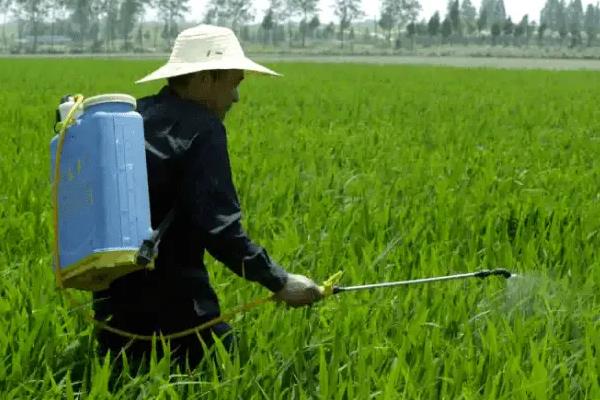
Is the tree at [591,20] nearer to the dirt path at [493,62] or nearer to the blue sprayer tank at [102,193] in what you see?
the dirt path at [493,62]

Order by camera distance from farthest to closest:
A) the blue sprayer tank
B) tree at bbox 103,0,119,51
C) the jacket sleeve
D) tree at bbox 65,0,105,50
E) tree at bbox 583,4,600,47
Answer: tree at bbox 583,4,600,47
tree at bbox 65,0,105,50
tree at bbox 103,0,119,51
the jacket sleeve
the blue sprayer tank

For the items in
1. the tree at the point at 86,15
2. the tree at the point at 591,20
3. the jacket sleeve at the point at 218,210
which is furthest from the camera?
the tree at the point at 591,20

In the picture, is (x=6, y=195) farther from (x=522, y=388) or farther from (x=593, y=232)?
(x=522, y=388)

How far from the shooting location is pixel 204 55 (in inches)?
89.8

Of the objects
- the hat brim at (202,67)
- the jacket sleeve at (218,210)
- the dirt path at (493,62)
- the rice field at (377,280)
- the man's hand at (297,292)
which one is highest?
the hat brim at (202,67)

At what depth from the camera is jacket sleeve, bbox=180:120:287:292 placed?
2.16 m

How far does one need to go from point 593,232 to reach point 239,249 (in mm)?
2446

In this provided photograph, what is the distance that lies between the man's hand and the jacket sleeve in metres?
0.02

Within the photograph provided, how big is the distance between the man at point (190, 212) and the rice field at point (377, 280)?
0.50 ft

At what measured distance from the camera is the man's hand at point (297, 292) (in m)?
2.25

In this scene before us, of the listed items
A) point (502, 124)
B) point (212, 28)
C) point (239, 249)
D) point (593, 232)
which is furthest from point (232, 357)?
point (502, 124)

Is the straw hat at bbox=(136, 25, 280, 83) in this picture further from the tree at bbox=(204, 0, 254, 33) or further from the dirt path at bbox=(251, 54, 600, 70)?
the tree at bbox=(204, 0, 254, 33)

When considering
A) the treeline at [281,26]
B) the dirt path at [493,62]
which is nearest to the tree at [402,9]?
the treeline at [281,26]

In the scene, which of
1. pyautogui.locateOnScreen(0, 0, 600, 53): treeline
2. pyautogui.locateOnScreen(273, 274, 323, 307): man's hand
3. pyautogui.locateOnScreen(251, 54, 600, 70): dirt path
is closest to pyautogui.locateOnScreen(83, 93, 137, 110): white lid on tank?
pyautogui.locateOnScreen(273, 274, 323, 307): man's hand
